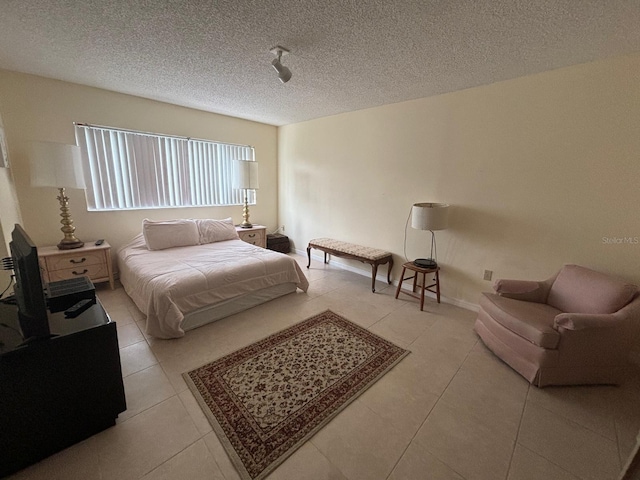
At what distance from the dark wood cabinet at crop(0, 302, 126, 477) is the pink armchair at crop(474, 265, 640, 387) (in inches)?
109

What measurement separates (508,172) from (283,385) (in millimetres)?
2887

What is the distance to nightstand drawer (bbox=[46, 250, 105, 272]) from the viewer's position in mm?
2795

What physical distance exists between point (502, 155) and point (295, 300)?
2767mm

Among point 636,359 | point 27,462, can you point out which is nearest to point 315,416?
point 27,462

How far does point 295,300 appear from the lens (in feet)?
10.5

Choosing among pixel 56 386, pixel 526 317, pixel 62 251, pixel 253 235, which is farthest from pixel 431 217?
pixel 62 251

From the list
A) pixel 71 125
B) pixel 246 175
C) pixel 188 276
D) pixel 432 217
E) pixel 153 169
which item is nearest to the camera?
pixel 188 276

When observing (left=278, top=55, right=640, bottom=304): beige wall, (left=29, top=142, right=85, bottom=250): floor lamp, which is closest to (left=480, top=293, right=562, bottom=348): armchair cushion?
(left=278, top=55, right=640, bottom=304): beige wall

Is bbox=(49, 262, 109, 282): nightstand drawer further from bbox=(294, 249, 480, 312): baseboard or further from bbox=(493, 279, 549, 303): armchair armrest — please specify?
bbox=(493, 279, 549, 303): armchair armrest

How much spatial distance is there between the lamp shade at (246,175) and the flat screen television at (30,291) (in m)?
3.07

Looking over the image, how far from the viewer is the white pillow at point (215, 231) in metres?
3.83

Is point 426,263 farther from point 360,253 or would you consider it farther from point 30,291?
point 30,291

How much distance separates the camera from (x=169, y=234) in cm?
348

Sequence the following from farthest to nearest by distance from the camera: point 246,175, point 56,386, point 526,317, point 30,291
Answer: point 246,175
point 526,317
point 56,386
point 30,291
